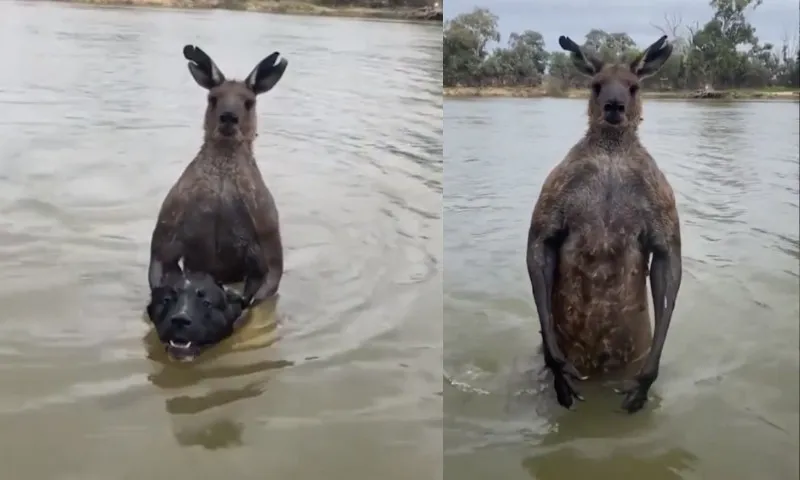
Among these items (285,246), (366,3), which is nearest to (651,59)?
(366,3)

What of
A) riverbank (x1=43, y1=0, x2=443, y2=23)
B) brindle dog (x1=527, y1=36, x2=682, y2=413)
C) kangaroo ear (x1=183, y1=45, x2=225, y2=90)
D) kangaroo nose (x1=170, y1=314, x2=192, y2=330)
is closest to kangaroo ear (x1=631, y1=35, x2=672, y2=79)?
brindle dog (x1=527, y1=36, x2=682, y2=413)

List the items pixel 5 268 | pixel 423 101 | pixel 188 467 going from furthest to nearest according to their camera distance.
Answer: pixel 423 101
pixel 5 268
pixel 188 467

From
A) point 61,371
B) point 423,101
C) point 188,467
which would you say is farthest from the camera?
point 423,101

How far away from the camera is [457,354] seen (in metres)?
1.72

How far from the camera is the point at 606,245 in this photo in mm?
1556

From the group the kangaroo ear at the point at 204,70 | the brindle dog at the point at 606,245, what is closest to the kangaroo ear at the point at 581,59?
the brindle dog at the point at 606,245

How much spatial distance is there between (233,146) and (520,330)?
681mm

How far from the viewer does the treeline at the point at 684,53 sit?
1541 mm

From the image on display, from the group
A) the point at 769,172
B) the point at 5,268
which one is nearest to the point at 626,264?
the point at 769,172

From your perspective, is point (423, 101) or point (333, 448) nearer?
point (333, 448)

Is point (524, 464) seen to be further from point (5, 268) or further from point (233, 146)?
point (5, 268)

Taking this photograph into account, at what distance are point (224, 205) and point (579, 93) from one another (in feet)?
2.36

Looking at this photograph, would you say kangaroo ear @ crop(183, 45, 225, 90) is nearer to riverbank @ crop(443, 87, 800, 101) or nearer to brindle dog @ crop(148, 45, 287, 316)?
brindle dog @ crop(148, 45, 287, 316)

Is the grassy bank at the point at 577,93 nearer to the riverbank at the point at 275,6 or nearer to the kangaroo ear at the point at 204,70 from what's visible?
the riverbank at the point at 275,6
